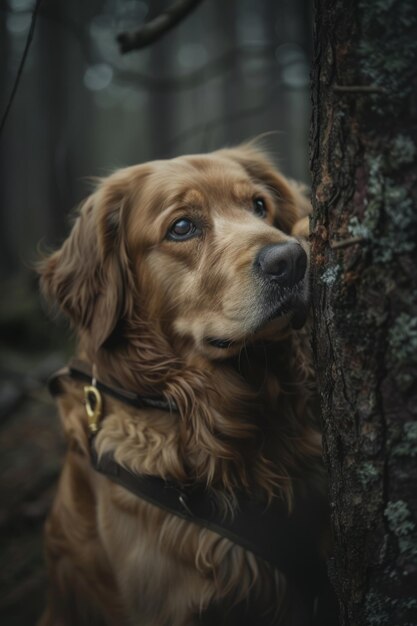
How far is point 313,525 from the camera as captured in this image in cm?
250

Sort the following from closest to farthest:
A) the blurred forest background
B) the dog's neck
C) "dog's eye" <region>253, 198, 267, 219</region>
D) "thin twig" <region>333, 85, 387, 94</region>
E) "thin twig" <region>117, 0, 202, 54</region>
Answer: "thin twig" <region>333, 85, 387, 94</region>, the dog's neck, "thin twig" <region>117, 0, 202, 54</region>, "dog's eye" <region>253, 198, 267, 219</region>, the blurred forest background

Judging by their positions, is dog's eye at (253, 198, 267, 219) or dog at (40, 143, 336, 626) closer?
dog at (40, 143, 336, 626)

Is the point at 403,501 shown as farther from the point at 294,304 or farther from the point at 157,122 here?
the point at 157,122

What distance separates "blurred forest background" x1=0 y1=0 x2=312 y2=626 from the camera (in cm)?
408

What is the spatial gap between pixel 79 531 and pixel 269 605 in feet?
3.20

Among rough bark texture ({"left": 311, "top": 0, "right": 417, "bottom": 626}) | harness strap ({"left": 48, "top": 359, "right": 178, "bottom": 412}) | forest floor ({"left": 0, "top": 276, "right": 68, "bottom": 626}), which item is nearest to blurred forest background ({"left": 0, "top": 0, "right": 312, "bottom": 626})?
forest floor ({"left": 0, "top": 276, "right": 68, "bottom": 626})

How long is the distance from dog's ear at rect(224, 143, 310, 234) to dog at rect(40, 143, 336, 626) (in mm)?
196

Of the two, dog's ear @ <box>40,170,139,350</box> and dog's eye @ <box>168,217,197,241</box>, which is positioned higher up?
dog's eye @ <box>168,217,197,241</box>

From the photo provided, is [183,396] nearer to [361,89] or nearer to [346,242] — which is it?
[346,242]

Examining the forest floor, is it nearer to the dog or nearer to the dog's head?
the dog

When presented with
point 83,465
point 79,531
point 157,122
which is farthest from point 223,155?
point 157,122

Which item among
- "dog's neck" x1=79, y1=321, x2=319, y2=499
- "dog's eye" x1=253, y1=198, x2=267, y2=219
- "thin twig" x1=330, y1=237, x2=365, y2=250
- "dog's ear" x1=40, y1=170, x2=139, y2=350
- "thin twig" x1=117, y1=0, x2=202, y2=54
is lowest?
"dog's neck" x1=79, y1=321, x2=319, y2=499

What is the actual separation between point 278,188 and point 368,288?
1781 millimetres

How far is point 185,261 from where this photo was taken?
8.76 feet
